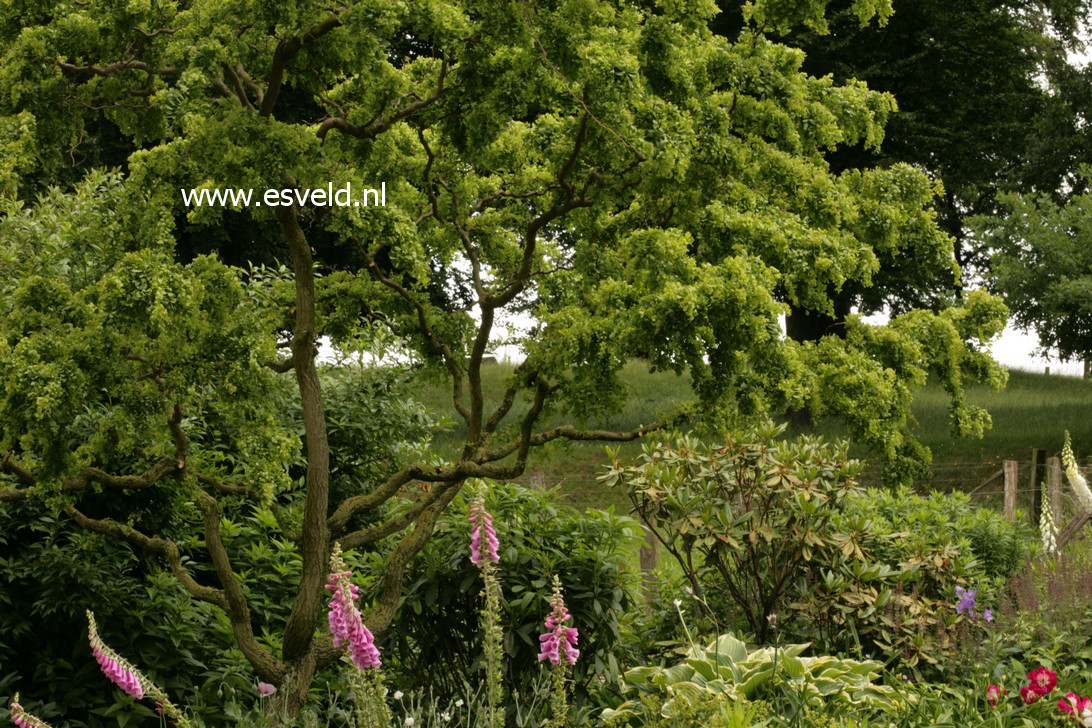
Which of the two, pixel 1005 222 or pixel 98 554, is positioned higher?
pixel 1005 222

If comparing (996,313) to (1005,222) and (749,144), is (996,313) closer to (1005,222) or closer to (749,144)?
(749,144)

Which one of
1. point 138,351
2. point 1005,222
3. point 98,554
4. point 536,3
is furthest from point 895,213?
point 1005,222

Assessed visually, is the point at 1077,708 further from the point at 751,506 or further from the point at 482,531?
the point at 482,531

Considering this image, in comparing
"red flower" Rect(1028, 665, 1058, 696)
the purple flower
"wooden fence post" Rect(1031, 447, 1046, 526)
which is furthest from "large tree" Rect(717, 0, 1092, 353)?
"red flower" Rect(1028, 665, 1058, 696)

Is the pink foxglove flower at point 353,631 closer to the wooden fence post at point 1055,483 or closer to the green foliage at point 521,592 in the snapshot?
the green foliage at point 521,592

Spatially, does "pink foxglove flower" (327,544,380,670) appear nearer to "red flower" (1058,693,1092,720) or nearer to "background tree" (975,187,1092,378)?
"red flower" (1058,693,1092,720)

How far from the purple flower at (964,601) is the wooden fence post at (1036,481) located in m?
7.90

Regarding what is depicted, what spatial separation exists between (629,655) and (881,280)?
52.5ft

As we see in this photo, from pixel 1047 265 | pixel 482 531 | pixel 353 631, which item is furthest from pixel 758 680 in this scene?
pixel 1047 265

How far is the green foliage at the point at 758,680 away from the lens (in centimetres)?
572

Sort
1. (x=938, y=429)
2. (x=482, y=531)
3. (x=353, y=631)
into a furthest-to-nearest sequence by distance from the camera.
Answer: (x=938, y=429), (x=482, y=531), (x=353, y=631)

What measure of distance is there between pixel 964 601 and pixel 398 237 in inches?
168

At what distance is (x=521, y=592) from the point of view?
285 inches

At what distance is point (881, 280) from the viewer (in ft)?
72.4
